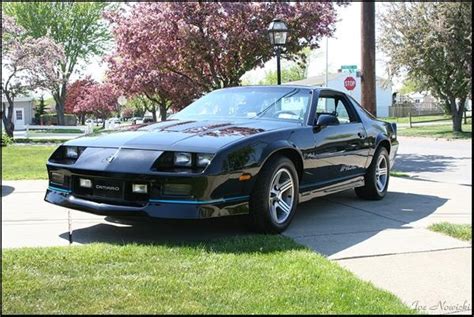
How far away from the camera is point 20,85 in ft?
110

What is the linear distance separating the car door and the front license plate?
2.02 metres

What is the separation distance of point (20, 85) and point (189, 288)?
108 ft

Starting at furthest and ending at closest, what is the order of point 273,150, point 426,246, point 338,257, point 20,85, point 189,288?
point 20,85, point 273,150, point 426,246, point 338,257, point 189,288

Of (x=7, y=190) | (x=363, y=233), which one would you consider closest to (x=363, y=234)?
(x=363, y=233)

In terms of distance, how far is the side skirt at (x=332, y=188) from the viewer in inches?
231

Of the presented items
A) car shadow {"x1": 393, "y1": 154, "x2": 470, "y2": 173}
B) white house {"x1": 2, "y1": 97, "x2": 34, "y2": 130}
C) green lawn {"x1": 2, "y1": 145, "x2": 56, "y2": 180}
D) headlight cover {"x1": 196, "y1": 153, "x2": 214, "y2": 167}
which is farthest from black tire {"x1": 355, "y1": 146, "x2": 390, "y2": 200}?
white house {"x1": 2, "y1": 97, "x2": 34, "y2": 130}

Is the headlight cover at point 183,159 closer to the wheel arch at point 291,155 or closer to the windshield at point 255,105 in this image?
the wheel arch at point 291,155

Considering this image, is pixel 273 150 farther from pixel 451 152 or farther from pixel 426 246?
pixel 451 152

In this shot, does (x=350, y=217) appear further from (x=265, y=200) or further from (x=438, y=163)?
(x=438, y=163)

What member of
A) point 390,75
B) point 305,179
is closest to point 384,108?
point 390,75

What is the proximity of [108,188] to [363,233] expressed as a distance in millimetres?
2408

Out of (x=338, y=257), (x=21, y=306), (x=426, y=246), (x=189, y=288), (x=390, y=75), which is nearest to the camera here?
(x=21, y=306)

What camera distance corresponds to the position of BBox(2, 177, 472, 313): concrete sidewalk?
3.92 meters

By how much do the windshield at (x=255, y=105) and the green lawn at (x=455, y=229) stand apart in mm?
1746
